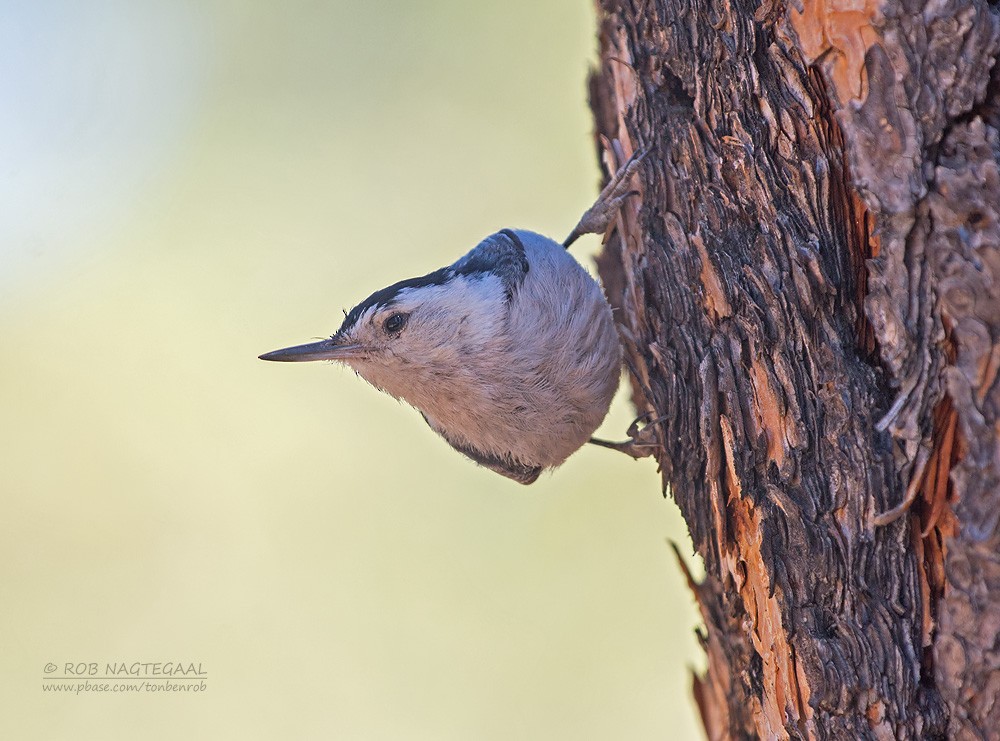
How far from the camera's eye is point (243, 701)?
465 centimetres

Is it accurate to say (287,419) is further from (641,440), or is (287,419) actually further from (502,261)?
(641,440)

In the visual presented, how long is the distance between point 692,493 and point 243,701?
316cm

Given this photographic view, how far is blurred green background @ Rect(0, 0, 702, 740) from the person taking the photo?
15.2 feet

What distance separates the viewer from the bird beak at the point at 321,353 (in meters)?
3.07

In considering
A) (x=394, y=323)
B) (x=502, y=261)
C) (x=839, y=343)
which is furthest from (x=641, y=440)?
(x=839, y=343)

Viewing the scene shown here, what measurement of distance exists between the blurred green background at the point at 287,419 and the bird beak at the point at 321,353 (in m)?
1.98

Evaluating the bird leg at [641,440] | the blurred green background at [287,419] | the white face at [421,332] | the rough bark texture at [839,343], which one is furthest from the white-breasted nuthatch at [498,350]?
the blurred green background at [287,419]

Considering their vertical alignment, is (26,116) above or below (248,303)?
above

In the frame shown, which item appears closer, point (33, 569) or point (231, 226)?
point (33, 569)

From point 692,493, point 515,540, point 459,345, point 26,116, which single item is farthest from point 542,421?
point 26,116

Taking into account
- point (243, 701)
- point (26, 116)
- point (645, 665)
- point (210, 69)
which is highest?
point (210, 69)

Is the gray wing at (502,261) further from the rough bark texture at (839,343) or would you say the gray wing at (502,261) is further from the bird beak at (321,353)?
the rough bark texture at (839,343)

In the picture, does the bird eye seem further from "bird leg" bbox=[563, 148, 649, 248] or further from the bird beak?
"bird leg" bbox=[563, 148, 649, 248]

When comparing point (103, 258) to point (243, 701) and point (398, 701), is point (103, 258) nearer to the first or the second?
point (243, 701)
